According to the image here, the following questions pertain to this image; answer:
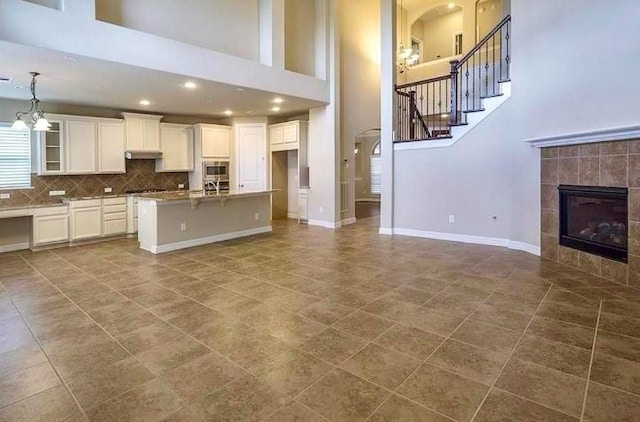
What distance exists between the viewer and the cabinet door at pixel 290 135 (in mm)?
8961

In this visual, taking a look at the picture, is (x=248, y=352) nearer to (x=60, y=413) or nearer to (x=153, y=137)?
(x=60, y=413)

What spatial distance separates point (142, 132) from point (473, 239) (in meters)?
6.80

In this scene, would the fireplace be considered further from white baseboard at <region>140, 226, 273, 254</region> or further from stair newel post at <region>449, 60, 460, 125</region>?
white baseboard at <region>140, 226, 273, 254</region>

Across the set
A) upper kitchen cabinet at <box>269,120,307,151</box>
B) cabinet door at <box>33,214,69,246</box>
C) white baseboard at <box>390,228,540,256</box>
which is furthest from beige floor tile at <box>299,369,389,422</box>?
upper kitchen cabinet at <box>269,120,307,151</box>

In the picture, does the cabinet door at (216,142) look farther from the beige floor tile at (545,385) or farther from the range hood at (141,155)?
the beige floor tile at (545,385)

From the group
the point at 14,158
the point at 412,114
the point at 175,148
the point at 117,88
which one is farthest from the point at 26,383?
the point at 412,114

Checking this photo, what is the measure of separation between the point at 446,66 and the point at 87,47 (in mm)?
8641

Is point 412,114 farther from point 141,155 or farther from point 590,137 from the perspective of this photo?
point 141,155

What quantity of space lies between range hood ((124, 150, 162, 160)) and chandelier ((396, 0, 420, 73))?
5.63 m

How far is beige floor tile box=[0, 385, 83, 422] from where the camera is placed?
6.39 ft

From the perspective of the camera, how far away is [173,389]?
219 centimetres

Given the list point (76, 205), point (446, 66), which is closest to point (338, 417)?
point (76, 205)

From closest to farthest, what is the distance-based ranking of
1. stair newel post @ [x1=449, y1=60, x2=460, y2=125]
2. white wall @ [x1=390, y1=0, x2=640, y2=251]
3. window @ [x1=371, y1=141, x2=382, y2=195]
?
white wall @ [x1=390, y1=0, x2=640, y2=251], stair newel post @ [x1=449, y1=60, x2=460, y2=125], window @ [x1=371, y1=141, x2=382, y2=195]

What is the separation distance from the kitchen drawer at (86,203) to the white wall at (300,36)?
4.43 meters
